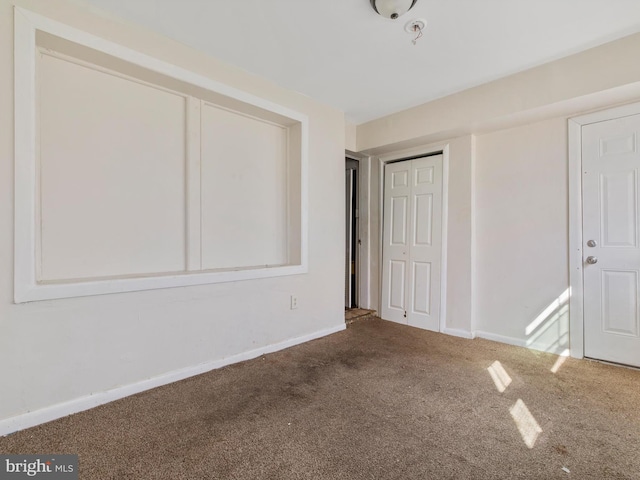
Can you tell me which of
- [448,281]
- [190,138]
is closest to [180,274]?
[190,138]

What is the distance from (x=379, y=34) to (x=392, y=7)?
1.06ft

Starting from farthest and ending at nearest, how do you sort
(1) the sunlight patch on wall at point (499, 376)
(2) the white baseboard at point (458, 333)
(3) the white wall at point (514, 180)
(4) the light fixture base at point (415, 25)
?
1. (2) the white baseboard at point (458, 333)
2. (3) the white wall at point (514, 180)
3. (1) the sunlight patch on wall at point (499, 376)
4. (4) the light fixture base at point (415, 25)

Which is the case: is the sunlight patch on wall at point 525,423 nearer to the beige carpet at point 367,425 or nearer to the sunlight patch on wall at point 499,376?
the beige carpet at point 367,425

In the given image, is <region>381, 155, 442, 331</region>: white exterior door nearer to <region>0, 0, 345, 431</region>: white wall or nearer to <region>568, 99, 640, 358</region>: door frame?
<region>0, 0, 345, 431</region>: white wall

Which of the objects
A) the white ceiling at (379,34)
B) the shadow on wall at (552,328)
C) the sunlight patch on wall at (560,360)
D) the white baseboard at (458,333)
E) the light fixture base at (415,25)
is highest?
the white ceiling at (379,34)

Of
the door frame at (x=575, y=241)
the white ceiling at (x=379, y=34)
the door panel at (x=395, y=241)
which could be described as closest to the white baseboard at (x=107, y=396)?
the door panel at (x=395, y=241)

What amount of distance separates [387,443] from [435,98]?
3060mm

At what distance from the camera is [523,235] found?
3.00m

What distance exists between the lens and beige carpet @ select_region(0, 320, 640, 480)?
1424mm

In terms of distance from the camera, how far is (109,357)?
1987 mm

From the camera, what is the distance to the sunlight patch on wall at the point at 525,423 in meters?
1.63

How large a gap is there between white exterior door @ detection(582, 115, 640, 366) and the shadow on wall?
0.45 feet

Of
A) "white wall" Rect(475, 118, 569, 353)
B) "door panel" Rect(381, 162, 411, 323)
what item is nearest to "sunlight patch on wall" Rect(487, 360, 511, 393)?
"white wall" Rect(475, 118, 569, 353)

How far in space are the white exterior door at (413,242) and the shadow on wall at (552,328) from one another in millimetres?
894
